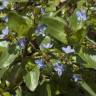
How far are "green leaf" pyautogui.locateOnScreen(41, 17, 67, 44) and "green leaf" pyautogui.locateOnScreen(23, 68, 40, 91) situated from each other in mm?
133

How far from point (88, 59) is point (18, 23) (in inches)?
9.6

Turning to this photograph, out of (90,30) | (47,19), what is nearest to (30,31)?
(47,19)

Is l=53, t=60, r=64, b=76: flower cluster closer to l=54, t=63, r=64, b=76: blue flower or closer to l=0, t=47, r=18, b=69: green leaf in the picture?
l=54, t=63, r=64, b=76: blue flower

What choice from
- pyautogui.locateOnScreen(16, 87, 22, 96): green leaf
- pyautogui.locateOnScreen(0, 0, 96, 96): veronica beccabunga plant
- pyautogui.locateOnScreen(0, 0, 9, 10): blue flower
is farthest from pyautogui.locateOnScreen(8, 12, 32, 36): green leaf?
pyautogui.locateOnScreen(0, 0, 9, 10): blue flower

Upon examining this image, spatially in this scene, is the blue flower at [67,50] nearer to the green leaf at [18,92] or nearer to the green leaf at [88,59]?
the green leaf at [88,59]

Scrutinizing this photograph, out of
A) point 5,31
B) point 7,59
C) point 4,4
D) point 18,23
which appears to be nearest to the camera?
point 18,23

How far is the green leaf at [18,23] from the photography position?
1.12m

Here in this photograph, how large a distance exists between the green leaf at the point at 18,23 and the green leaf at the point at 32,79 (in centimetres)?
13

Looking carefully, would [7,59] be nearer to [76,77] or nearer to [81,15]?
[76,77]

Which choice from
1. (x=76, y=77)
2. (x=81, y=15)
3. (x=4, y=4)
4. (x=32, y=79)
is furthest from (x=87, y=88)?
(x=4, y=4)

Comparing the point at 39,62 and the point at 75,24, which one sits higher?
the point at 75,24

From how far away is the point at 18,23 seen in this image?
1.13 m

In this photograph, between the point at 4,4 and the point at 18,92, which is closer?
the point at 18,92

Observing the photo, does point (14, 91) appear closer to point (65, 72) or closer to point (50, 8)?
point (65, 72)
